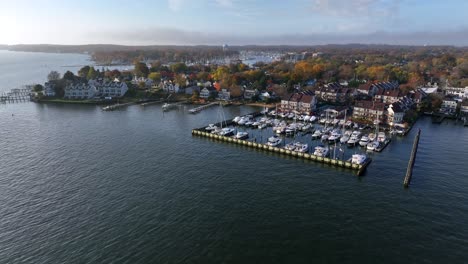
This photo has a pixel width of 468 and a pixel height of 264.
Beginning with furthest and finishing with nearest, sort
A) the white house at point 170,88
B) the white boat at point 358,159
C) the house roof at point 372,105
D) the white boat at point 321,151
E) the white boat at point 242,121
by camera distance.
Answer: the white house at point 170,88 < the white boat at point 242,121 < the house roof at point 372,105 < the white boat at point 321,151 < the white boat at point 358,159

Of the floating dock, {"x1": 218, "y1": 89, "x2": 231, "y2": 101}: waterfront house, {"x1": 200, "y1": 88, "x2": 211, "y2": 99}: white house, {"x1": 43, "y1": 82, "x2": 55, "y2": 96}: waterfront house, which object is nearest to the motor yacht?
the floating dock

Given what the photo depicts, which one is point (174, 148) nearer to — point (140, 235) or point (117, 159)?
point (117, 159)

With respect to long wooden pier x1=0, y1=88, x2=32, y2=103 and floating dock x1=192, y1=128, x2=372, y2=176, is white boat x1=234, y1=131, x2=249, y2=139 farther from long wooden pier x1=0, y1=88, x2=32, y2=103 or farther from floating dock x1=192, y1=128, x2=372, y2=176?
long wooden pier x1=0, y1=88, x2=32, y2=103

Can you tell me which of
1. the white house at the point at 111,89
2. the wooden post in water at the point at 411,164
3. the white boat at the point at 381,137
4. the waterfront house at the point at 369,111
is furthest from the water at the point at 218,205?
the white house at the point at 111,89

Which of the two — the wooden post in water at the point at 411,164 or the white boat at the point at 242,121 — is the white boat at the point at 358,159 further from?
the white boat at the point at 242,121

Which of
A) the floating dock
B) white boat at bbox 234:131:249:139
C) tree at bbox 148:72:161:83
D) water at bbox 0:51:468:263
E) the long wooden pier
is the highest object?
tree at bbox 148:72:161:83

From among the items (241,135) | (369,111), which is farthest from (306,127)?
(369,111)

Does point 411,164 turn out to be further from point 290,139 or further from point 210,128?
point 210,128
